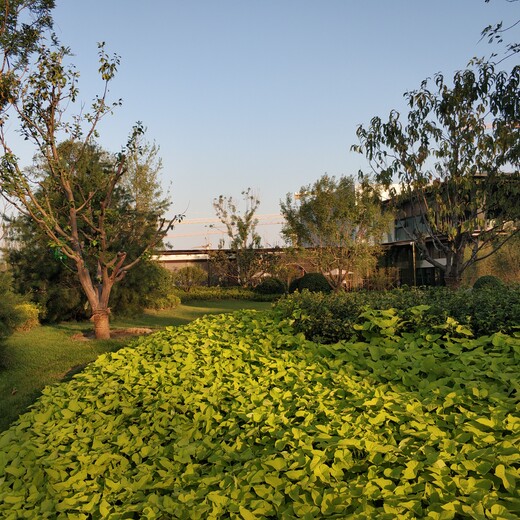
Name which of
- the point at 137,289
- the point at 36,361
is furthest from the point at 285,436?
the point at 137,289

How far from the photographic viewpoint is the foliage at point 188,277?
28.0 metres

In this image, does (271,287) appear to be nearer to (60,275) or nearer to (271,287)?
(271,287)

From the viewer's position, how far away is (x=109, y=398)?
382cm

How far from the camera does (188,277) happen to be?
2809 centimetres

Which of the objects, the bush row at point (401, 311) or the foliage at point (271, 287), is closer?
the bush row at point (401, 311)

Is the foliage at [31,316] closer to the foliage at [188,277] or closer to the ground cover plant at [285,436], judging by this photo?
the ground cover plant at [285,436]

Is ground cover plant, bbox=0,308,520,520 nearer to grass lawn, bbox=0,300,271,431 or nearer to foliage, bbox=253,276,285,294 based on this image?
grass lawn, bbox=0,300,271,431

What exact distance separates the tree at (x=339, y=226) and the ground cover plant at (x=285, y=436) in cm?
1705

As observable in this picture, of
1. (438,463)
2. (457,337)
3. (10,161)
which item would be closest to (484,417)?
(438,463)

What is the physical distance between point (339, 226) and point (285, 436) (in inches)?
767

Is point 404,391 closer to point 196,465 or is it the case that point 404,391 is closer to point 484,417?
point 484,417

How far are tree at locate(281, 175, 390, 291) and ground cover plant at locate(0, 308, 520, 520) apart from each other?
1705 cm

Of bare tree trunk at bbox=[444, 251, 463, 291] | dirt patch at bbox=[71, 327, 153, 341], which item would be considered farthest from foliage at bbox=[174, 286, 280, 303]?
bare tree trunk at bbox=[444, 251, 463, 291]

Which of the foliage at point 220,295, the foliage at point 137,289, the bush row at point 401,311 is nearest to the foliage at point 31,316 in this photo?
the foliage at point 137,289
